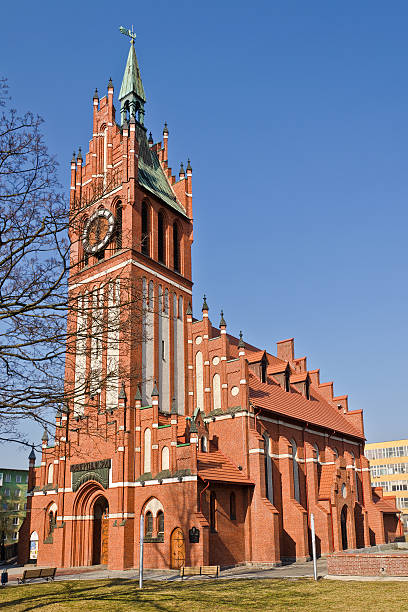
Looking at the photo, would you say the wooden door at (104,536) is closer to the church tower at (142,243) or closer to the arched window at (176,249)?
the church tower at (142,243)

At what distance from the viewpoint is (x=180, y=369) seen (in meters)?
37.7

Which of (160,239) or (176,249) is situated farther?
(176,249)

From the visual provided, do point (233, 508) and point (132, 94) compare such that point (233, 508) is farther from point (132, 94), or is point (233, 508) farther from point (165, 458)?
point (132, 94)

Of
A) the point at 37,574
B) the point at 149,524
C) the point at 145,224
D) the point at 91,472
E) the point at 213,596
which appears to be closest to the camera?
the point at 213,596

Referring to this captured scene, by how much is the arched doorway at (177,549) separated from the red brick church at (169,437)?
9 centimetres

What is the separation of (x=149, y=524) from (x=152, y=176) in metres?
22.7

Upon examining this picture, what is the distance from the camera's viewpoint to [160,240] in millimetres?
39812

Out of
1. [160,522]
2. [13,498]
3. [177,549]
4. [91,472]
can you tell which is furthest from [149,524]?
[13,498]

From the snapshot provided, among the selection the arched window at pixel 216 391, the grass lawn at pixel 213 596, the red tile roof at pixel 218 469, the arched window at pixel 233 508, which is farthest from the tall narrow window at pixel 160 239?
the grass lawn at pixel 213 596

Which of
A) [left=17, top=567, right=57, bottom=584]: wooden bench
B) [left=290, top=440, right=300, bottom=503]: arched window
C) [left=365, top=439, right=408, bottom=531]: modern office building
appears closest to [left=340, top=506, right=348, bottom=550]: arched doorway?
[left=290, top=440, right=300, bottom=503]: arched window

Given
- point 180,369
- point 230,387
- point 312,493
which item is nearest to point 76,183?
point 180,369

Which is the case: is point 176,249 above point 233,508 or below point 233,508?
above

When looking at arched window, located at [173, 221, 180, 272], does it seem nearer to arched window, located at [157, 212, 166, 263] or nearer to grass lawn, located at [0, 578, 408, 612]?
arched window, located at [157, 212, 166, 263]

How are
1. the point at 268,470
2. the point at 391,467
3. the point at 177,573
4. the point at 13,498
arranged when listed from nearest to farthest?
the point at 177,573, the point at 268,470, the point at 13,498, the point at 391,467
